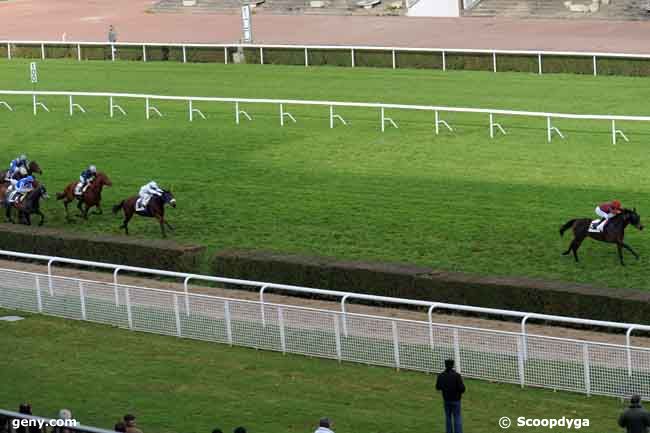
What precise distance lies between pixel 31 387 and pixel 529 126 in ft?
46.7

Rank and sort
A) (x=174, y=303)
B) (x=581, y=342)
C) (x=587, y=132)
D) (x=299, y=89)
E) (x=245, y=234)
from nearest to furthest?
(x=581, y=342), (x=174, y=303), (x=245, y=234), (x=587, y=132), (x=299, y=89)

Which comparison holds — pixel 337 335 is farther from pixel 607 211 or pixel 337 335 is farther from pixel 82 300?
pixel 607 211

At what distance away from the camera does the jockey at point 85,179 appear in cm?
2138

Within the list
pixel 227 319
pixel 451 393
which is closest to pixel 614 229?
pixel 227 319

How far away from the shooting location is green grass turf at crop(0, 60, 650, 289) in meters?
19.3

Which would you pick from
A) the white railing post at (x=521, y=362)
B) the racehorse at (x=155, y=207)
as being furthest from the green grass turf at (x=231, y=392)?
the racehorse at (x=155, y=207)

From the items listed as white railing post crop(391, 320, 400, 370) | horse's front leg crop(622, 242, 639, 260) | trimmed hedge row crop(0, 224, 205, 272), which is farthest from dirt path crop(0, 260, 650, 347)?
horse's front leg crop(622, 242, 639, 260)

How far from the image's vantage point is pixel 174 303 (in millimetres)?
15531

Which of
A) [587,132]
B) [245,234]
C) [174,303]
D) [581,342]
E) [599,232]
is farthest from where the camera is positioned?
[587,132]

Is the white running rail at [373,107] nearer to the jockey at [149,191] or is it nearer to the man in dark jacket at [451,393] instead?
the jockey at [149,191]

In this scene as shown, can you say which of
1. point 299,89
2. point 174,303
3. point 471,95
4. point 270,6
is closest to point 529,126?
point 471,95

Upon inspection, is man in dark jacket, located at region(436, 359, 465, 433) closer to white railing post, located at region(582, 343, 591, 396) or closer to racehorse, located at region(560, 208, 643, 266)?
white railing post, located at region(582, 343, 591, 396)

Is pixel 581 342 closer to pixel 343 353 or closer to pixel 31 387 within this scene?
pixel 343 353

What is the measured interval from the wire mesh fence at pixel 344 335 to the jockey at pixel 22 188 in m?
4.37
